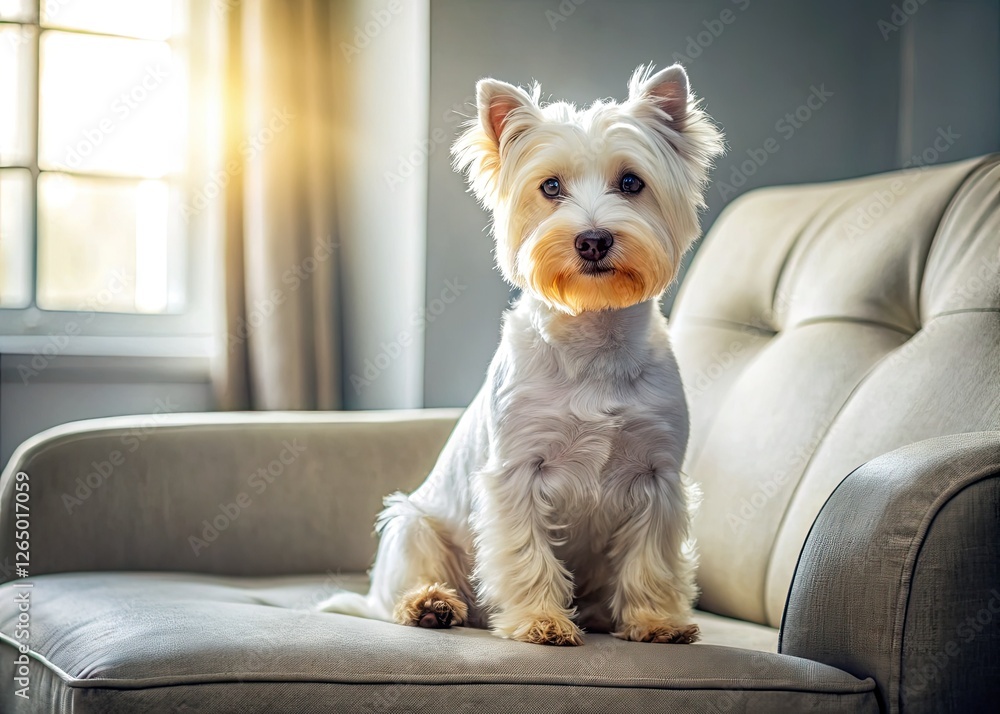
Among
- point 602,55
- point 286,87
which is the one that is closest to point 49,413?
point 286,87

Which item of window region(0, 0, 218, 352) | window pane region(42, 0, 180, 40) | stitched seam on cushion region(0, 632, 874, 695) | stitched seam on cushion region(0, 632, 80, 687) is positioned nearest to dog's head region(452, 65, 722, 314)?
stitched seam on cushion region(0, 632, 874, 695)

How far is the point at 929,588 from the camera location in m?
1.11

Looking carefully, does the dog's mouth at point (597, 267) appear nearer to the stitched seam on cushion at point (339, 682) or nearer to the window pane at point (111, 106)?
the stitched seam on cushion at point (339, 682)

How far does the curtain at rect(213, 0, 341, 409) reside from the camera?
293 cm

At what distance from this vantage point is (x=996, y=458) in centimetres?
115

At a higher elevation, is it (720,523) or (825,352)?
(825,352)

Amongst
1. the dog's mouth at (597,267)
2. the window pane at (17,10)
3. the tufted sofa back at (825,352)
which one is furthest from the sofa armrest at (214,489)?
the window pane at (17,10)

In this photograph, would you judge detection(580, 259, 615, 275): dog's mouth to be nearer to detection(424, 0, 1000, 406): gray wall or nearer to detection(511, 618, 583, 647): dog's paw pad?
detection(511, 618, 583, 647): dog's paw pad

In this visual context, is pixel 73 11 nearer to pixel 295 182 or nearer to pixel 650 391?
pixel 295 182

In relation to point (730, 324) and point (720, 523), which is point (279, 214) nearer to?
point (730, 324)

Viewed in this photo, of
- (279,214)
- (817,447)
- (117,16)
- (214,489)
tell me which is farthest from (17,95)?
(817,447)

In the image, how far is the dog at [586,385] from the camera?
56.1 inches

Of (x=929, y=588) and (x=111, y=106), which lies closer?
(x=929, y=588)

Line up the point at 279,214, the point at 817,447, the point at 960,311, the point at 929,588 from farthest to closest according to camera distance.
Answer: the point at 279,214 < the point at 817,447 < the point at 960,311 < the point at 929,588
